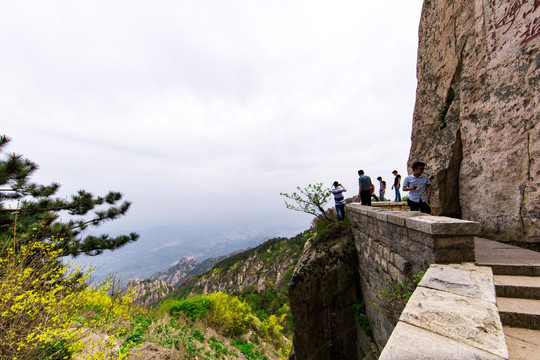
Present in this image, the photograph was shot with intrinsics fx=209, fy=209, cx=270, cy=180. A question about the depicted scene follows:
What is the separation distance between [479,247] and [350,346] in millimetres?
5161

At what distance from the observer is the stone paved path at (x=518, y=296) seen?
1762 mm

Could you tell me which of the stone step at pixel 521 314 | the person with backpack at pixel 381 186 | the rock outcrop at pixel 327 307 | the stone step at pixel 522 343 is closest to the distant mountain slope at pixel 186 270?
the person with backpack at pixel 381 186

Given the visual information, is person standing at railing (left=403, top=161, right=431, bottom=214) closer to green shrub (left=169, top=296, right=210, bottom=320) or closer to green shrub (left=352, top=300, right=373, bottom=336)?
green shrub (left=352, top=300, right=373, bottom=336)

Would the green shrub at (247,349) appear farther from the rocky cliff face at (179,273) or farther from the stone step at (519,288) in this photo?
the rocky cliff face at (179,273)

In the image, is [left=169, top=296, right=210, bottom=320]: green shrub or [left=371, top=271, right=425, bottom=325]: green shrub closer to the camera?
[left=371, top=271, right=425, bottom=325]: green shrub

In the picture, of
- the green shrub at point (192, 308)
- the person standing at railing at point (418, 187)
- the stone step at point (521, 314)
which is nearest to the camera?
the stone step at point (521, 314)

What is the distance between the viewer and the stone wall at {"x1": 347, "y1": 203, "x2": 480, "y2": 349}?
269cm

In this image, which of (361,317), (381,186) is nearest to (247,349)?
(361,317)

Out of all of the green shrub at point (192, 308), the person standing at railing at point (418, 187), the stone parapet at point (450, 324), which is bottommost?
the green shrub at point (192, 308)

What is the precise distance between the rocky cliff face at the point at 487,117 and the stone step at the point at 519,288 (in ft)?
6.61

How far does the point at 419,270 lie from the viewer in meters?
3.19

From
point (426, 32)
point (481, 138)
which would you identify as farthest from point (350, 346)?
point (426, 32)

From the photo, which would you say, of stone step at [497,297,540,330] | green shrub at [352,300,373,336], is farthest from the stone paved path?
green shrub at [352,300,373,336]

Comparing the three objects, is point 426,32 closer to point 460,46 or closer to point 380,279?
point 460,46
